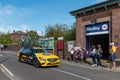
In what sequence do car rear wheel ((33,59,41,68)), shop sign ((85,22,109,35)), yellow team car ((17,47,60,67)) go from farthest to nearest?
shop sign ((85,22,109,35))
car rear wheel ((33,59,41,68))
yellow team car ((17,47,60,67))

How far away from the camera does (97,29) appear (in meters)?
27.3

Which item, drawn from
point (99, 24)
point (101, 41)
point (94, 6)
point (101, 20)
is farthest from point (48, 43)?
point (101, 20)

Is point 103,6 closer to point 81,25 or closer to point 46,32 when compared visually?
point 81,25

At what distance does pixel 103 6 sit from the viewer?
26.1 meters

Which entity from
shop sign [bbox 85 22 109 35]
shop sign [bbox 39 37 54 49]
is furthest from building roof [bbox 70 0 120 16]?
shop sign [bbox 39 37 54 49]

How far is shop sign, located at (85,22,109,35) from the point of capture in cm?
2608

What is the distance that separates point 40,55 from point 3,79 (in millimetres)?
6628

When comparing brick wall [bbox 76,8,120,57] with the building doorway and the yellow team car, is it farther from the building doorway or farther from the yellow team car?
the yellow team car

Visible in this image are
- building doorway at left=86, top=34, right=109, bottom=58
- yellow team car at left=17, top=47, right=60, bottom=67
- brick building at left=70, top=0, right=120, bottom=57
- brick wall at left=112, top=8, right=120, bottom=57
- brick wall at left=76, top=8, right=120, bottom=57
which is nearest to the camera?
yellow team car at left=17, top=47, right=60, bottom=67

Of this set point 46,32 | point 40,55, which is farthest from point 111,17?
point 46,32

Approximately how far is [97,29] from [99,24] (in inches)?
24.2

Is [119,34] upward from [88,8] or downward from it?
downward

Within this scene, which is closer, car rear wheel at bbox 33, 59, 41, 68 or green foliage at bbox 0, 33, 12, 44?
car rear wheel at bbox 33, 59, 41, 68

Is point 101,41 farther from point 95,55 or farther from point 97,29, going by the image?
point 95,55
